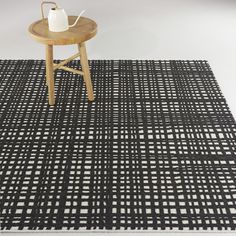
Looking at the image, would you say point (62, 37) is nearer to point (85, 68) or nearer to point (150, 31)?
point (85, 68)

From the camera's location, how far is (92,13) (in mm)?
3326

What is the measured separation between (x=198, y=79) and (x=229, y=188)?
0.92 m

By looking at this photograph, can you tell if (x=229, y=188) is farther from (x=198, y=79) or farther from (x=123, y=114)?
(x=198, y=79)

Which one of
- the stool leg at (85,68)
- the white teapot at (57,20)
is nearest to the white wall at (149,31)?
the stool leg at (85,68)

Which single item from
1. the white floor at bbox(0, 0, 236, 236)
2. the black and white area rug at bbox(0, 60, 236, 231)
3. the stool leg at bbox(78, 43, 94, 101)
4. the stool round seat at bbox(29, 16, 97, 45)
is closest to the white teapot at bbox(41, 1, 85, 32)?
the stool round seat at bbox(29, 16, 97, 45)

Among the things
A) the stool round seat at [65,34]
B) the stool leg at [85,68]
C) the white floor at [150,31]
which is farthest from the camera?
the white floor at [150,31]

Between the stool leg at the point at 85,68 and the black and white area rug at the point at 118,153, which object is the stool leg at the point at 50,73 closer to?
the black and white area rug at the point at 118,153

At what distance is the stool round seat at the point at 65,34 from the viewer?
1.66 meters

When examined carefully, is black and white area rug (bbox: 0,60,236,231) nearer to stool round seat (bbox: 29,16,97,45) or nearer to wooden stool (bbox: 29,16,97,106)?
wooden stool (bbox: 29,16,97,106)

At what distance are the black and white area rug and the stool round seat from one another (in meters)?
0.38

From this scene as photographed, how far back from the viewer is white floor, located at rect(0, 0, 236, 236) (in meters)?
2.46

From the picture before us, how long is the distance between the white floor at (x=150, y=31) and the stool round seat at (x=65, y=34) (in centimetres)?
62

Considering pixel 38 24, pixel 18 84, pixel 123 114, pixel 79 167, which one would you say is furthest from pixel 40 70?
pixel 79 167

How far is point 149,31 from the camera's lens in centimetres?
291
